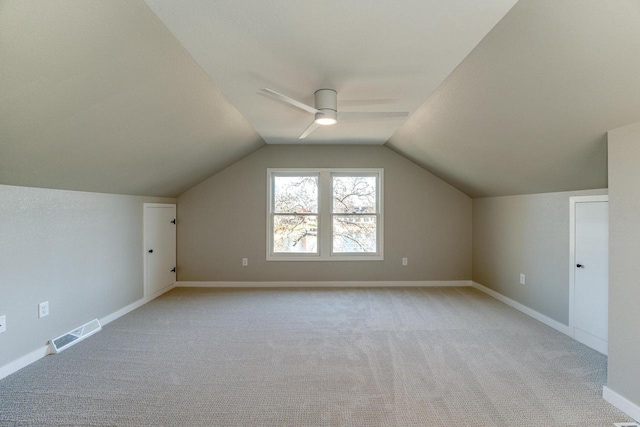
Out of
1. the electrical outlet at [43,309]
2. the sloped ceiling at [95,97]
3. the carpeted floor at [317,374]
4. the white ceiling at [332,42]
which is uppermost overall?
the white ceiling at [332,42]

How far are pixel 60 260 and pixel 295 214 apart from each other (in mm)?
3055

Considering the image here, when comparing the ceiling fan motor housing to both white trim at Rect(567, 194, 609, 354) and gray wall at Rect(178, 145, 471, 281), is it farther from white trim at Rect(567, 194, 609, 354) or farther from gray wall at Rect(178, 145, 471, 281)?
white trim at Rect(567, 194, 609, 354)

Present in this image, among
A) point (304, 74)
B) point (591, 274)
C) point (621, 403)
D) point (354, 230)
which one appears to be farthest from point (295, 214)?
point (621, 403)

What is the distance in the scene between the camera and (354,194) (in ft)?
16.5

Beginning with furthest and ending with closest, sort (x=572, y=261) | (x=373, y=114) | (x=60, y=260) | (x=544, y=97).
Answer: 1. (x=572, y=261)
2. (x=60, y=260)
3. (x=373, y=114)
4. (x=544, y=97)

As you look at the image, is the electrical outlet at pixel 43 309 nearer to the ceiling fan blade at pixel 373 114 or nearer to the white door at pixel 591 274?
the ceiling fan blade at pixel 373 114

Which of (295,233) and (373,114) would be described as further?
(295,233)

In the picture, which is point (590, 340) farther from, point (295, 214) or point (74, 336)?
point (74, 336)

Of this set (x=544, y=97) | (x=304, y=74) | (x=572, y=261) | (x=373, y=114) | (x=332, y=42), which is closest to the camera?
(x=332, y=42)

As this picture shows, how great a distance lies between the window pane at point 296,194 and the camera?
16.4 feet

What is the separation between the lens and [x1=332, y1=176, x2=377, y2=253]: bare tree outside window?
5000mm

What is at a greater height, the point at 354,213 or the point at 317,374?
the point at 354,213

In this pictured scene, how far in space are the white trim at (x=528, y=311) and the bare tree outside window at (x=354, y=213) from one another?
1833 mm

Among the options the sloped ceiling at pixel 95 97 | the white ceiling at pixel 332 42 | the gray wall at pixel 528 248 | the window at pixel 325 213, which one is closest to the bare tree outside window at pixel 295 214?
the window at pixel 325 213
